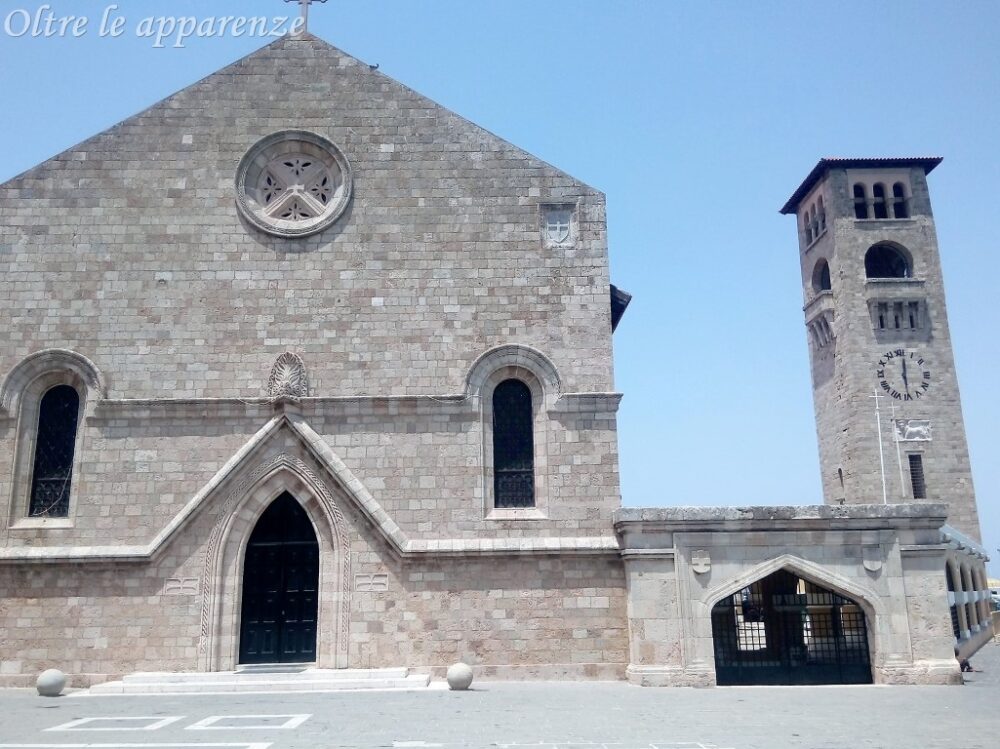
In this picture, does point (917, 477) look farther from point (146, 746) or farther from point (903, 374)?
point (146, 746)

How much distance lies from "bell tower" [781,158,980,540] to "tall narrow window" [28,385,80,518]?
36.5 metres

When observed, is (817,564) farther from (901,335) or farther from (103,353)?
(901,335)

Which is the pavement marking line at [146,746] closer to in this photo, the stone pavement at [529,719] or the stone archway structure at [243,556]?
the stone pavement at [529,719]

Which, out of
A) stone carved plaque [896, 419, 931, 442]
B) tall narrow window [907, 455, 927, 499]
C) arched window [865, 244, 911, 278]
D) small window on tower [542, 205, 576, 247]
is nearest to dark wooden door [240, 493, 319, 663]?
small window on tower [542, 205, 576, 247]

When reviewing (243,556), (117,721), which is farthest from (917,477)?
(117,721)

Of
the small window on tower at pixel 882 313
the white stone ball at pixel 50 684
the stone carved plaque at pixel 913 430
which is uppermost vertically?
the small window on tower at pixel 882 313

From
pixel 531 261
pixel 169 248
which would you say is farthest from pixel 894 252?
pixel 169 248

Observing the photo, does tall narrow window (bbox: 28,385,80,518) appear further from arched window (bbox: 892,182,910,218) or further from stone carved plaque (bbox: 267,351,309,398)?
arched window (bbox: 892,182,910,218)

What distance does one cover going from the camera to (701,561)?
15.5 m

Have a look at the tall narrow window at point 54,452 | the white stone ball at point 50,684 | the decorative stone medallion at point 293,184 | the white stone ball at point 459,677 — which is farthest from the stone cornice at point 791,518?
the tall narrow window at point 54,452

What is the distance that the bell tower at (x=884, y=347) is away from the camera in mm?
44531

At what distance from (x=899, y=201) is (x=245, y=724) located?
159ft

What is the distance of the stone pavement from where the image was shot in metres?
9.42

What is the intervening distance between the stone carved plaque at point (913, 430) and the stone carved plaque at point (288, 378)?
3743cm
